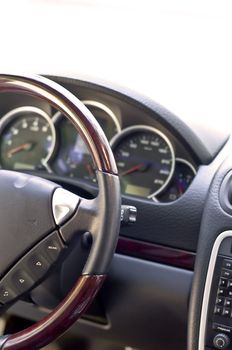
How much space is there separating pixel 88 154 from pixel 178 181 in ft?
0.70

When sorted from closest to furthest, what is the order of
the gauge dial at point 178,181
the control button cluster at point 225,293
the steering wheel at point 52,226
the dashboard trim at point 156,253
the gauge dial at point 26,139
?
the steering wheel at point 52,226 < the control button cluster at point 225,293 < the dashboard trim at point 156,253 < the gauge dial at point 178,181 < the gauge dial at point 26,139

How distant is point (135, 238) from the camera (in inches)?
44.8

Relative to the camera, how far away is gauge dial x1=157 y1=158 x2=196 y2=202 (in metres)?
1.21

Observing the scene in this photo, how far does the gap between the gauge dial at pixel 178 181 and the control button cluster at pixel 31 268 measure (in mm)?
389

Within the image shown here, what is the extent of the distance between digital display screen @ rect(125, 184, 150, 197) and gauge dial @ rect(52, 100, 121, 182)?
0.28ft

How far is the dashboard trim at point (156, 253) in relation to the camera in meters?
1.10

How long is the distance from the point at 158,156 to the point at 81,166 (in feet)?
0.59

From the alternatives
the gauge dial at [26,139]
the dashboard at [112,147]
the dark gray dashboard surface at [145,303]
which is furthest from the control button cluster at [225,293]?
the gauge dial at [26,139]

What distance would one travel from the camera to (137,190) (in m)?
1.27

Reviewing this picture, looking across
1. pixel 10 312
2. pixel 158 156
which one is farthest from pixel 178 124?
pixel 10 312

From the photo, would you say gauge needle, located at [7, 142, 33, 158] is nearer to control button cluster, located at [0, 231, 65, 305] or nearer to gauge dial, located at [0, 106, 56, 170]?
gauge dial, located at [0, 106, 56, 170]

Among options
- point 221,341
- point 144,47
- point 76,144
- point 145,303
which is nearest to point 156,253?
point 145,303

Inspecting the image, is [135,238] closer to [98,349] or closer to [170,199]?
[170,199]

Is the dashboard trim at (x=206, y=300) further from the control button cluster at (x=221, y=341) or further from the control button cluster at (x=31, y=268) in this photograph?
the control button cluster at (x=31, y=268)
